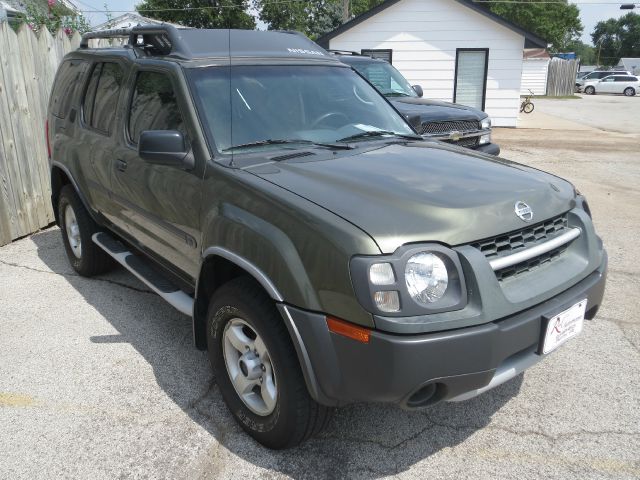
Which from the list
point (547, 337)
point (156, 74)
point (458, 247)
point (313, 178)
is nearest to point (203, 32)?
point (156, 74)

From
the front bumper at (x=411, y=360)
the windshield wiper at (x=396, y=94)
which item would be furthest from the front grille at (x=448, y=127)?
the front bumper at (x=411, y=360)

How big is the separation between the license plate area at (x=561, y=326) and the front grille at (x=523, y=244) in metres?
0.25

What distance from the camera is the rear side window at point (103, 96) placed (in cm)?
429

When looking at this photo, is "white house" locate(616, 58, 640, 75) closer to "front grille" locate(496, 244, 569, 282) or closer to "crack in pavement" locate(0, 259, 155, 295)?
"crack in pavement" locate(0, 259, 155, 295)

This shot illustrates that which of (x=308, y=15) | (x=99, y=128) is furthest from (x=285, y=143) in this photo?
(x=308, y=15)

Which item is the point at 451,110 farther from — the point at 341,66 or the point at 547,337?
the point at 547,337

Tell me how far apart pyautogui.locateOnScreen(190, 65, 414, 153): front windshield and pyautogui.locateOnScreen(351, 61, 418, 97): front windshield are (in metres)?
6.08

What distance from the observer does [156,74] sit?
3.73 meters

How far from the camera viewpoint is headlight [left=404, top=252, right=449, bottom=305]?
7.45 feet

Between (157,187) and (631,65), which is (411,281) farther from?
Answer: (631,65)

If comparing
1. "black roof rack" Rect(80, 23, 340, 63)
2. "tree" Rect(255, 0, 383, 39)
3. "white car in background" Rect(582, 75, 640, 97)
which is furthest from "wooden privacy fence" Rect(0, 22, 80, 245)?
"white car in background" Rect(582, 75, 640, 97)

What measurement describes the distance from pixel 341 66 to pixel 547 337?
2.57 m

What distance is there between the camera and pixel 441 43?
58.6 feet

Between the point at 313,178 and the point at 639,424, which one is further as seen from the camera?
the point at 639,424
